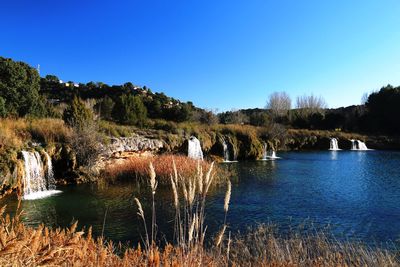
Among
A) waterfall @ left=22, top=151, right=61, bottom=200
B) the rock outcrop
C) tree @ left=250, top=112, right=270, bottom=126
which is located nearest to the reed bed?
the rock outcrop

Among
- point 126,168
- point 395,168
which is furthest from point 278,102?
point 126,168

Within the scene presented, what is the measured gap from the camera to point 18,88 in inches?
953

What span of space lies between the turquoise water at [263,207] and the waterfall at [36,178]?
66 centimetres

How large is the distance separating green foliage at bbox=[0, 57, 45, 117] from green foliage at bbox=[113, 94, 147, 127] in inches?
335

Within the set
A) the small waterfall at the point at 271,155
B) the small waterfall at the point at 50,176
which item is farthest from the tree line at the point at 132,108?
the small waterfall at the point at 271,155

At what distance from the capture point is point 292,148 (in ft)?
146

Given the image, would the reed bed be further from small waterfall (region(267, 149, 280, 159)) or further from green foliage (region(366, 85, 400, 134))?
green foliage (region(366, 85, 400, 134))

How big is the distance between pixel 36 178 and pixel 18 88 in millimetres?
10603

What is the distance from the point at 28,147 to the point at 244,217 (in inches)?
448

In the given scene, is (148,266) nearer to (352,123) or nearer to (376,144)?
(376,144)

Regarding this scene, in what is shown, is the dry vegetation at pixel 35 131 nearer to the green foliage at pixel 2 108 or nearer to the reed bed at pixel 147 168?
the green foliage at pixel 2 108

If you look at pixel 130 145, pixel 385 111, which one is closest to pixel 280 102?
pixel 385 111

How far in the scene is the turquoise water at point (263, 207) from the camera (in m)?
10.3

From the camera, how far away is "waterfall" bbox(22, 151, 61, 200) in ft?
50.9
